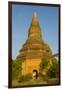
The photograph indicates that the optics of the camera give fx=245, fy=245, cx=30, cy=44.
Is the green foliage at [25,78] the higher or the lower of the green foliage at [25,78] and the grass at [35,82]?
the higher

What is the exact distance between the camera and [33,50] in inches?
84.7

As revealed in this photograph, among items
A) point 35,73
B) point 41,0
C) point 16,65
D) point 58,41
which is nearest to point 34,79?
point 35,73

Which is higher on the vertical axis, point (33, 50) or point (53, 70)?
point (33, 50)

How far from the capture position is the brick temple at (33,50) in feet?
6.98

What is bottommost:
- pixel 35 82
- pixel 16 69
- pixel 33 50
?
pixel 35 82

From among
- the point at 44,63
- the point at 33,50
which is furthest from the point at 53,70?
the point at 33,50

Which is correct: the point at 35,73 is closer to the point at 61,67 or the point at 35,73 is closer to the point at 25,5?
the point at 61,67

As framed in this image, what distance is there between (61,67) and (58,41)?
0.78 feet

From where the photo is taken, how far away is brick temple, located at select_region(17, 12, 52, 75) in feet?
6.98

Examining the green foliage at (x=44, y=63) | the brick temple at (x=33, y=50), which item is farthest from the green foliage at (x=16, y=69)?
the green foliage at (x=44, y=63)

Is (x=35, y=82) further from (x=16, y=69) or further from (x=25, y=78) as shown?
(x=16, y=69)

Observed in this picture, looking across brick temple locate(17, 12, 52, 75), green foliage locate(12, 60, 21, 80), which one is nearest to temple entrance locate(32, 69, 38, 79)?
brick temple locate(17, 12, 52, 75)

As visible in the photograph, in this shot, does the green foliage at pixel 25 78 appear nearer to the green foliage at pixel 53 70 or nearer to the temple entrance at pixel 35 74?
the temple entrance at pixel 35 74

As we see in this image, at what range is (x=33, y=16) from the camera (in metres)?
2.15
